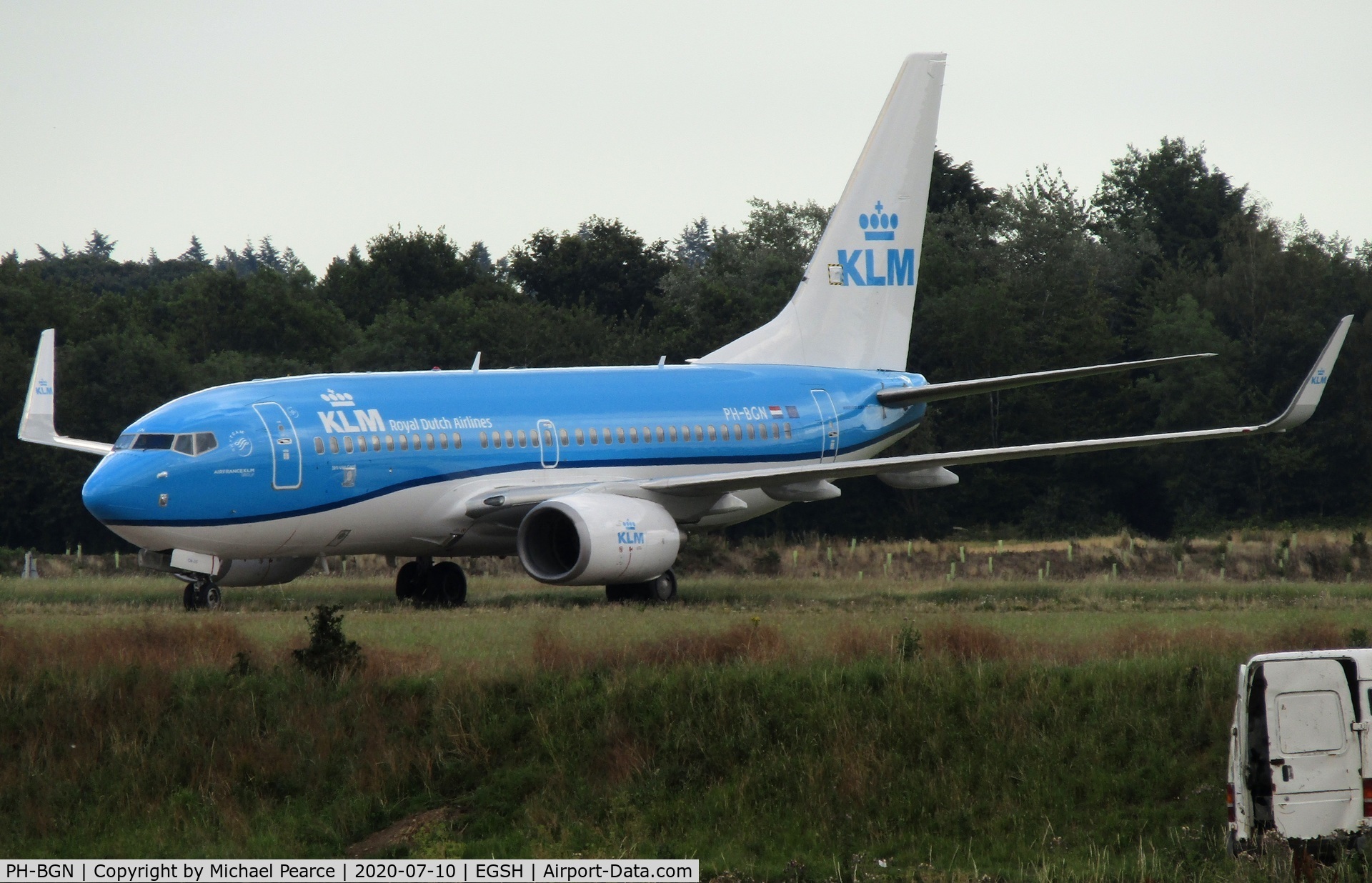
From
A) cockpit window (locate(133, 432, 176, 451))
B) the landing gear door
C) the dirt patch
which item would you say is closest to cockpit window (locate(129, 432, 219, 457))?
cockpit window (locate(133, 432, 176, 451))

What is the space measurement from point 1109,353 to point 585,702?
44145mm

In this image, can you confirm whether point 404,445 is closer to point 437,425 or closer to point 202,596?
point 437,425

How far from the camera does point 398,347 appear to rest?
61094 millimetres

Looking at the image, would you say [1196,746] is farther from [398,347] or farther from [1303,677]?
[398,347]

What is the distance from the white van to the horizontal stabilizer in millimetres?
13874

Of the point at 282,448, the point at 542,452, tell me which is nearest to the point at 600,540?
the point at 542,452

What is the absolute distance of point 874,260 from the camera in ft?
120

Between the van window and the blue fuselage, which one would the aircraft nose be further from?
the van window

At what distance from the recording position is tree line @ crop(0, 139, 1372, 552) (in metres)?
53.8

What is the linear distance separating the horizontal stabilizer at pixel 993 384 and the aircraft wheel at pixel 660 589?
6210 millimetres

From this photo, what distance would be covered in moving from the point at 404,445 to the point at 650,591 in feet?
16.5

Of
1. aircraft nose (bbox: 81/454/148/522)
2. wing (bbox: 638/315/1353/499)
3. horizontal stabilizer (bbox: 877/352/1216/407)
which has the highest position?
horizontal stabilizer (bbox: 877/352/1216/407)

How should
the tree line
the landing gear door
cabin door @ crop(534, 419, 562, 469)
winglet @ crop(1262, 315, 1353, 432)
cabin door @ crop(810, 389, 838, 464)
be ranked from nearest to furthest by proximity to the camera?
winglet @ crop(1262, 315, 1353, 432) → the landing gear door → cabin door @ crop(534, 419, 562, 469) → cabin door @ crop(810, 389, 838, 464) → the tree line

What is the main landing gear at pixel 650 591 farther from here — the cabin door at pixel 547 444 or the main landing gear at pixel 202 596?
A: the main landing gear at pixel 202 596
